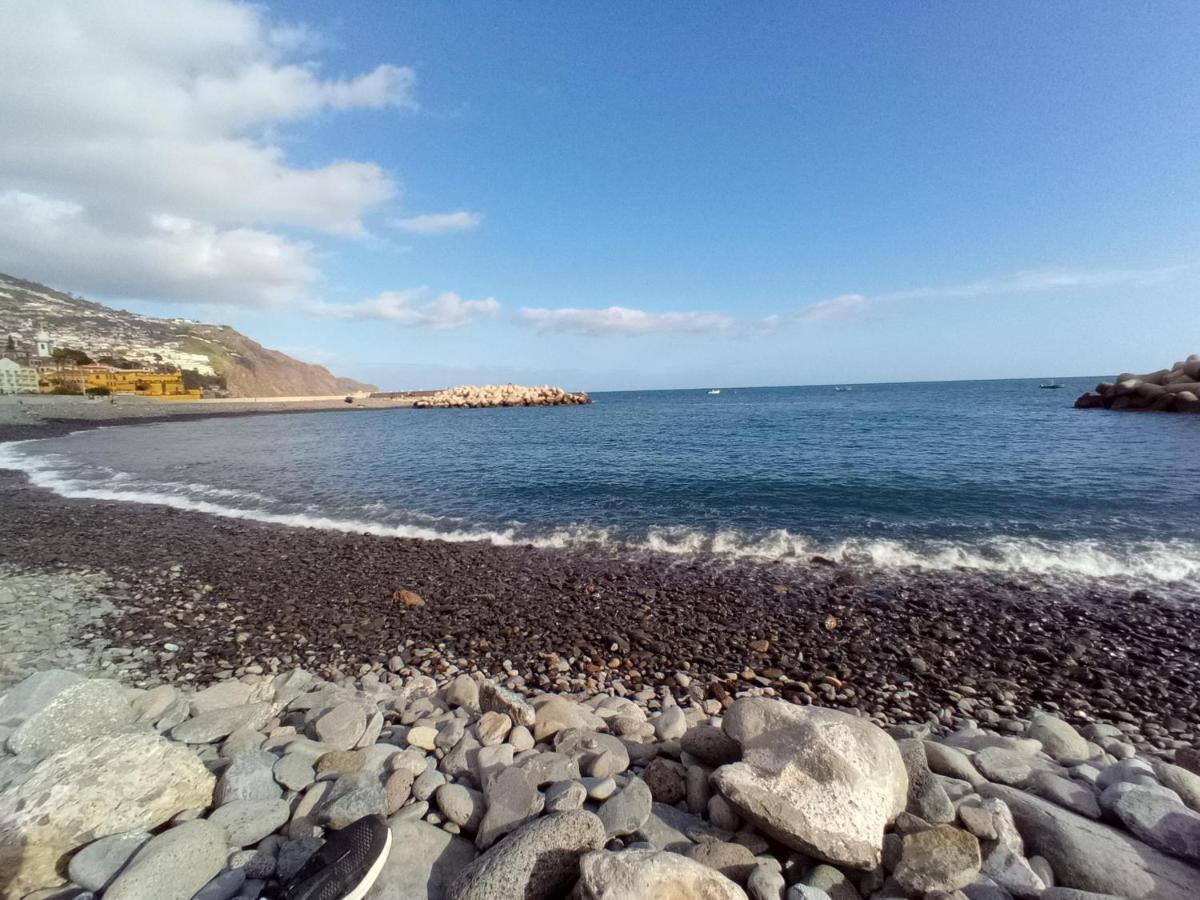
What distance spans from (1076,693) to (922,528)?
786cm

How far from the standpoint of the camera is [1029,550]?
12070 mm

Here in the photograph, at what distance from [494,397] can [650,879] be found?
358 feet

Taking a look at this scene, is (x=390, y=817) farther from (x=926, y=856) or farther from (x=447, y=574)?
(x=447, y=574)

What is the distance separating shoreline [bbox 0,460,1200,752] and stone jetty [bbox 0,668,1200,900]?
6.98 feet

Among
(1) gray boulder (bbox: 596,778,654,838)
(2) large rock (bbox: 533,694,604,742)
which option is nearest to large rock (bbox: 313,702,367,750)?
(2) large rock (bbox: 533,694,604,742)

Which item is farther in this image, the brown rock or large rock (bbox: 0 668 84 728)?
the brown rock

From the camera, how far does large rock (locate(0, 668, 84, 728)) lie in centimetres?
459

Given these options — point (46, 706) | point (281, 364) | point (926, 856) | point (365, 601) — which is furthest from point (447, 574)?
point (281, 364)

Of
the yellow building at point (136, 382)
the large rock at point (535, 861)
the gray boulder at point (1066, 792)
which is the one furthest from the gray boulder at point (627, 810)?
the yellow building at point (136, 382)

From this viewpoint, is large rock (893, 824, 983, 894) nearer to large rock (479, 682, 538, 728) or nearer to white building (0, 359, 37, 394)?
large rock (479, 682, 538, 728)

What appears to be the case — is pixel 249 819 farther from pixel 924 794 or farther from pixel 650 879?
pixel 924 794

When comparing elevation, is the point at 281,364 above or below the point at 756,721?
above

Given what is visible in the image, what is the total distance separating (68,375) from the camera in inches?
3472

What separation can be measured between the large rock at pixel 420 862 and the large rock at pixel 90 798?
173cm
